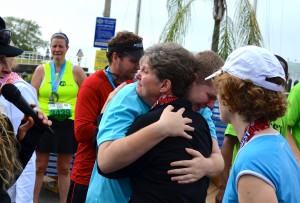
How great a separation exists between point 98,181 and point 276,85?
1065 mm

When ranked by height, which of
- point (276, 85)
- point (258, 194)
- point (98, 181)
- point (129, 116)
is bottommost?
point (98, 181)

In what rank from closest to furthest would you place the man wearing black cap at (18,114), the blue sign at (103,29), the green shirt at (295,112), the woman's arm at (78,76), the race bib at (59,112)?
the man wearing black cap at (18,114) < the green shirt at (295,112) < the race bib at (59,112) < the woman's arm at (78,76) < the blue sign at (103,29)

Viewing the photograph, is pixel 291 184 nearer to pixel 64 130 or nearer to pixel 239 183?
pixel 239 183

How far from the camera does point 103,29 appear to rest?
13641mm

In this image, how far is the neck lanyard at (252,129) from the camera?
196 cm

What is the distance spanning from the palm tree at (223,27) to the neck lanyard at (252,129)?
26.7 ft

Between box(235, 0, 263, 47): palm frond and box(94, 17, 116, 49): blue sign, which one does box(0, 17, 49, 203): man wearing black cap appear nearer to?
box(235, 0, 263, 47): palm frond

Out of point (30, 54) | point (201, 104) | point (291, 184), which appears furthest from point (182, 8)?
point (30, 54)

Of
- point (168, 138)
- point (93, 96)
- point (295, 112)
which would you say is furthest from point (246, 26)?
point (168, 138)

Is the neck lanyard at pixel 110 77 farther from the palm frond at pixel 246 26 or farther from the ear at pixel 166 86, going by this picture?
the palm frond at pixel 246 26

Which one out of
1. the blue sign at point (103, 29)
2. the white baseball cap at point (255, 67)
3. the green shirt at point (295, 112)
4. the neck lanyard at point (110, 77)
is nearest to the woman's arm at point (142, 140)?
the white baseball cap at point (255, 67)

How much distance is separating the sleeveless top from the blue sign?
763cm

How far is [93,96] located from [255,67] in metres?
1.72

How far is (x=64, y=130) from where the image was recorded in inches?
226
